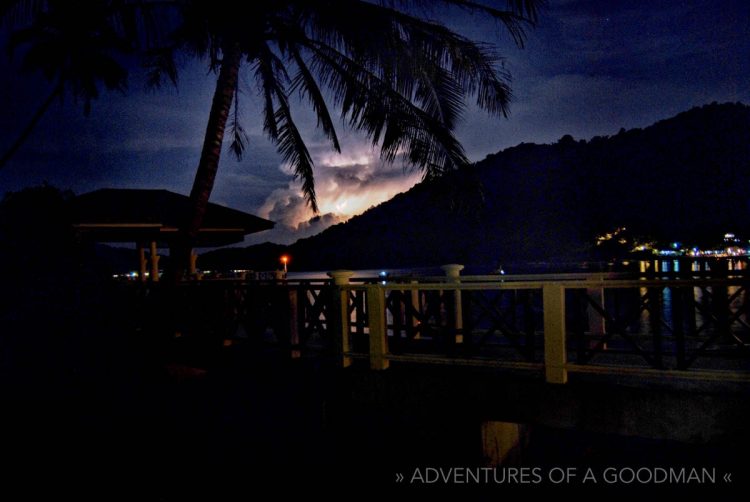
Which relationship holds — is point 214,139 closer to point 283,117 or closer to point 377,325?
point 283,117

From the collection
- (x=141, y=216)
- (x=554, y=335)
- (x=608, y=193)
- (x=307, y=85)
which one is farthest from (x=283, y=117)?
(x=608, y=193)

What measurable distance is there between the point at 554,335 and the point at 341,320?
2.68m

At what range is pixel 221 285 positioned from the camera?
845 cm

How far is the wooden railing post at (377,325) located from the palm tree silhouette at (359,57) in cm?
261

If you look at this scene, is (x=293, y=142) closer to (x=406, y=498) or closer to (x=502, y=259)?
(x=406, y=498)

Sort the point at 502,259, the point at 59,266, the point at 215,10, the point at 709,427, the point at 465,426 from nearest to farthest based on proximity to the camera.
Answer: the point at 709,427
the point at 465,426
the point at 215,10
the point at 59,266
the point at 502,259

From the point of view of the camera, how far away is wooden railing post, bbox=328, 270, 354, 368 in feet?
21.6

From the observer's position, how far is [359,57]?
8125mm

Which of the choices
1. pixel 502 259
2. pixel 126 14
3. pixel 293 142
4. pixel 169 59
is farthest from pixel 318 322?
pixel 502 259

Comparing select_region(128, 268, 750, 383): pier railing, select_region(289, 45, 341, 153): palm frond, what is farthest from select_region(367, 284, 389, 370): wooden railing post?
select_region(289, 45, 341, 153): palm frond

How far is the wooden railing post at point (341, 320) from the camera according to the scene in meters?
6.60

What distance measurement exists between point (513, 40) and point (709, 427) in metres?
5.41

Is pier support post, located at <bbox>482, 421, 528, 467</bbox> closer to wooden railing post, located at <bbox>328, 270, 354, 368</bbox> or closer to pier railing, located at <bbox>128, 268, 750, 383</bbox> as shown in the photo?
pier railing, located at <bbox>128, 268, 750, 383</bbox>

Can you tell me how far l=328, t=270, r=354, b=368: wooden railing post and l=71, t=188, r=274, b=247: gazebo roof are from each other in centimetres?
472
